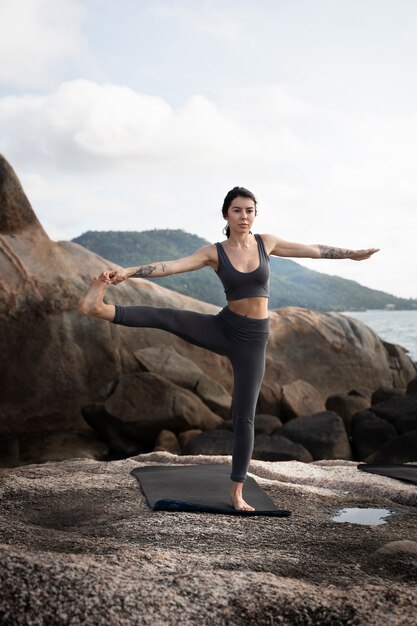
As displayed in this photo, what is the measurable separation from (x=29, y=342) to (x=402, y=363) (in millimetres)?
7373

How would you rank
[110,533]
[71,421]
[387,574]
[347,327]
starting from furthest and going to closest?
[347,327]
[71,421]
[110,533]
[387,574]

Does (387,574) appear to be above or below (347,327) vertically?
below

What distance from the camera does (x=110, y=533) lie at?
4.69 meters

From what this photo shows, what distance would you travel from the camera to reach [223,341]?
5445mm

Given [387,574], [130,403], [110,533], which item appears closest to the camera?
[387,574]

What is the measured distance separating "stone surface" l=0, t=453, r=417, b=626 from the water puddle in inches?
4.0

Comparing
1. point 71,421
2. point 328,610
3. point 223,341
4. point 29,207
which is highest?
point 29,207

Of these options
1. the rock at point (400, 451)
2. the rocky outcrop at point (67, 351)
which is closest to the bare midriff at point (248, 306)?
the rock at point (400, 451)

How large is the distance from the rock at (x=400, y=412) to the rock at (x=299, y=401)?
160cm

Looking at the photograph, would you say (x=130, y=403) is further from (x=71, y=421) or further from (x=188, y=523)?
(x=188, y=523)

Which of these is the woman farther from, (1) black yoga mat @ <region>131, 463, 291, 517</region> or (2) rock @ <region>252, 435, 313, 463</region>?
(2) rock @ <region>252, 435, 313, 463</region>

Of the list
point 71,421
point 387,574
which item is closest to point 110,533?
point 387,574

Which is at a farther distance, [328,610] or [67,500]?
[67,500]

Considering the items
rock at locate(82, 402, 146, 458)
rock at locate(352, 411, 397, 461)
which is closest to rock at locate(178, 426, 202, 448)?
rock at locate(82, 402, 146, 458)
